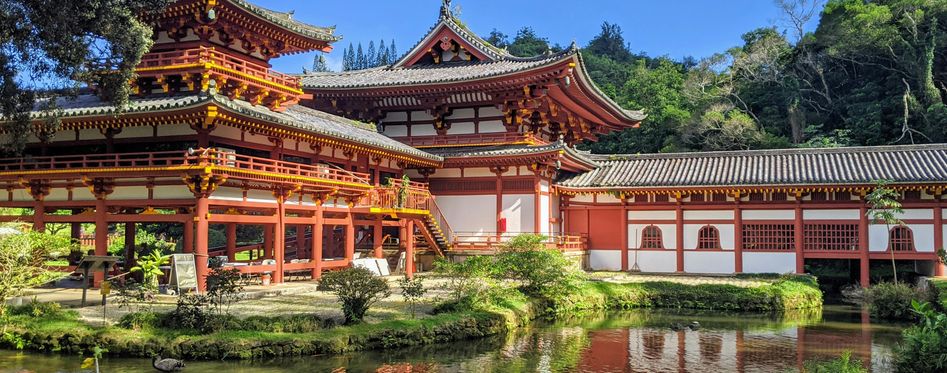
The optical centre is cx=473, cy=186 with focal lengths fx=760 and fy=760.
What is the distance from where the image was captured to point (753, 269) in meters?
34.7

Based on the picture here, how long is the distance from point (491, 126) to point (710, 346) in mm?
18808

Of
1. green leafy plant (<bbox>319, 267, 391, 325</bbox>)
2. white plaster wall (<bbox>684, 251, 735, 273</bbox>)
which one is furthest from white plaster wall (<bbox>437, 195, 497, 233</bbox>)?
green leafy plant (<bbox>319, 267, 391, 325</bbox>)

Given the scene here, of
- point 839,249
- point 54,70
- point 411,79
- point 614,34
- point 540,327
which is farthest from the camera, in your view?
point 614,34

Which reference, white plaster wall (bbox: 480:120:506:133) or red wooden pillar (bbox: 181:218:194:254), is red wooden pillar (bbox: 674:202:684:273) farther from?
red wooden pillar (bbox: 181:218:194:254)

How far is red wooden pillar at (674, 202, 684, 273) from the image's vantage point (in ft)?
117

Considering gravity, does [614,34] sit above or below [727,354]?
above

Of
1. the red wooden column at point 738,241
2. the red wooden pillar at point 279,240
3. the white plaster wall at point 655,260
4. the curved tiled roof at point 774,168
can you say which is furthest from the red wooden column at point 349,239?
the red wooden column at point 738,241

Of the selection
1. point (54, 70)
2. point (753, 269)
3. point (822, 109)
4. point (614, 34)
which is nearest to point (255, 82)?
point (54, 70)

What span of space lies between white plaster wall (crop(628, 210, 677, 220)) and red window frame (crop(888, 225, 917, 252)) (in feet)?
29.8

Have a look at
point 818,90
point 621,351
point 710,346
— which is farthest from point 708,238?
point 818,90

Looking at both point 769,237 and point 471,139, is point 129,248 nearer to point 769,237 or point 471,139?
point 471,139

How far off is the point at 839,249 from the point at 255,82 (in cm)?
2552

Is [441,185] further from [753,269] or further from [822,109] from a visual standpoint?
[822,109]

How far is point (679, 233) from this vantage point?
3559 centimetres
